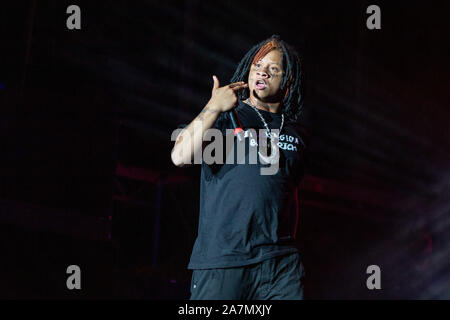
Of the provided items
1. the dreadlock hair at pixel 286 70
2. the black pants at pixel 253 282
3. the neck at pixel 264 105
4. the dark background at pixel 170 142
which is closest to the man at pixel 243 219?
the black pants at pixel 253 282

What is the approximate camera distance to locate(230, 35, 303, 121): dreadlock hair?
6.97ft

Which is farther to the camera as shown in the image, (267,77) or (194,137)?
(267,77)

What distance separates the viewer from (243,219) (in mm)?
1706

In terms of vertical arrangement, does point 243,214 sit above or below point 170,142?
below

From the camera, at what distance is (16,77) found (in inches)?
151

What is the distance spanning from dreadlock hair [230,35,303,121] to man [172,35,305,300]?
26cm

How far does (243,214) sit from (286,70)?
0.72 m

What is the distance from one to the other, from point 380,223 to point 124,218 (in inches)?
164

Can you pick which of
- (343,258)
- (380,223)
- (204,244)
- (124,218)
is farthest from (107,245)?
(380,223)

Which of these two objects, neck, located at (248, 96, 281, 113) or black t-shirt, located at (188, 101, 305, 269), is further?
neck, located at (248, 96, 281, 113)

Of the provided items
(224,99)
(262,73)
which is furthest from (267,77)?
(224,99)

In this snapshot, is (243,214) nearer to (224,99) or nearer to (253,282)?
(253,282)

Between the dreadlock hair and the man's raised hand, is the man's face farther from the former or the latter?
the man's raised hand

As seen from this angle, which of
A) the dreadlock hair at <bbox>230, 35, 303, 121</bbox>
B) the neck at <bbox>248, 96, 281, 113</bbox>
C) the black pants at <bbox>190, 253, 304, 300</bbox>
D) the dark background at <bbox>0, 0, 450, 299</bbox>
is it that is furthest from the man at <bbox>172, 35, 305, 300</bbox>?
the dark background at <bbox>0, 0, 450, 299</bbox>
